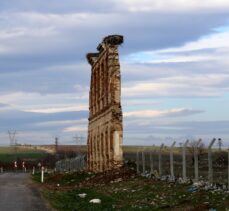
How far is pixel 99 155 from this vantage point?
46.2 m

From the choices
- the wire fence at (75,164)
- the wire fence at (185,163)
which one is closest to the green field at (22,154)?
the wire fence at (75,164)

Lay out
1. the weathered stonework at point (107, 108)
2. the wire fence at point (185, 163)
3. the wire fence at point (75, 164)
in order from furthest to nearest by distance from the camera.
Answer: the wire fence at point (75, 164) < the weathered stonework at point (107, 108) < the wire fence at point (185, 163)

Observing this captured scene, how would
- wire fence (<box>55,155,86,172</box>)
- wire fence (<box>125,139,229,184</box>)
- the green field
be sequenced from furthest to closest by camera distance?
the green field
wire fence (<box>55,155,86,172</box>)
wire fence (<box>125,139,229,184</box>)

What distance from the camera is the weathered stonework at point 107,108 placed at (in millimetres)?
38969

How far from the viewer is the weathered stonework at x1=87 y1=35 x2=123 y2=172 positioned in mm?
38969

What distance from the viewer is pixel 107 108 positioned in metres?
41.4

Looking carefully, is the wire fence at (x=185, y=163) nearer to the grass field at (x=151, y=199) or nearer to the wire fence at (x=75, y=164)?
the grass field at (x=151, y=199)

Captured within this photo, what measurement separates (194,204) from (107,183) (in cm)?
1595

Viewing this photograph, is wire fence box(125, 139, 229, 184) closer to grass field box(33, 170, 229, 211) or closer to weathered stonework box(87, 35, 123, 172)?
grass field box(33, 170, 229, 211)

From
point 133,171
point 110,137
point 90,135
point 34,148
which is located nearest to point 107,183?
point 133,171

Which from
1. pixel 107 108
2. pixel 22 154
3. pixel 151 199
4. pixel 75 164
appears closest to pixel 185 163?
pixel 151 199

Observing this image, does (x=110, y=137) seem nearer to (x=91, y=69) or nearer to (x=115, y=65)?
(x=115, y=65)

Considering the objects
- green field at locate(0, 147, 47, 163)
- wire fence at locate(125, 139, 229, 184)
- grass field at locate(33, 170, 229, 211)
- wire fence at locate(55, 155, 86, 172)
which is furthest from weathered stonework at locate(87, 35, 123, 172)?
green field at locate(0, 147, 47, 163)

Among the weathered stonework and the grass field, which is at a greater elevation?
the weathered stonework
